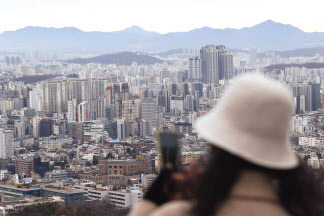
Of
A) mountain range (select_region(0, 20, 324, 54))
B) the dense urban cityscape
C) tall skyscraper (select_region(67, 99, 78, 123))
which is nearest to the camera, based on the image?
the dense urban cityscape

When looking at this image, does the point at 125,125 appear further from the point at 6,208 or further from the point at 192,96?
the point at 6,208

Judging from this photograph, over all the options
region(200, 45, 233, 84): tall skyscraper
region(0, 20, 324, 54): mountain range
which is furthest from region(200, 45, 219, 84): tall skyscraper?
region(0, 20, 324, 54): mountain range

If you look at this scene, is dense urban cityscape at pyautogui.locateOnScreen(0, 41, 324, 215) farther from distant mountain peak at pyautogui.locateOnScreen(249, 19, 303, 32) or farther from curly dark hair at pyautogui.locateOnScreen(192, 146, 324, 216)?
distant mountain peak at pyautogui.locateOnScreen(249, 19, 303, 32)

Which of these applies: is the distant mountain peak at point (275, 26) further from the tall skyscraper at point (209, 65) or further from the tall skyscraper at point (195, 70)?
the tall skyscraper at point (209, 65)

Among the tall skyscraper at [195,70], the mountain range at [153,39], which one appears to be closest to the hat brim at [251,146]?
the tall skyscraper at [195,70]

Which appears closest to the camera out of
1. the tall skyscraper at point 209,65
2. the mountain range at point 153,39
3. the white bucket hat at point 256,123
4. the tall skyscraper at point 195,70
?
the white bucket hat at point 256,123

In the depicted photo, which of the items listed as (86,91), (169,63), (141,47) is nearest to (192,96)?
(86,91)
